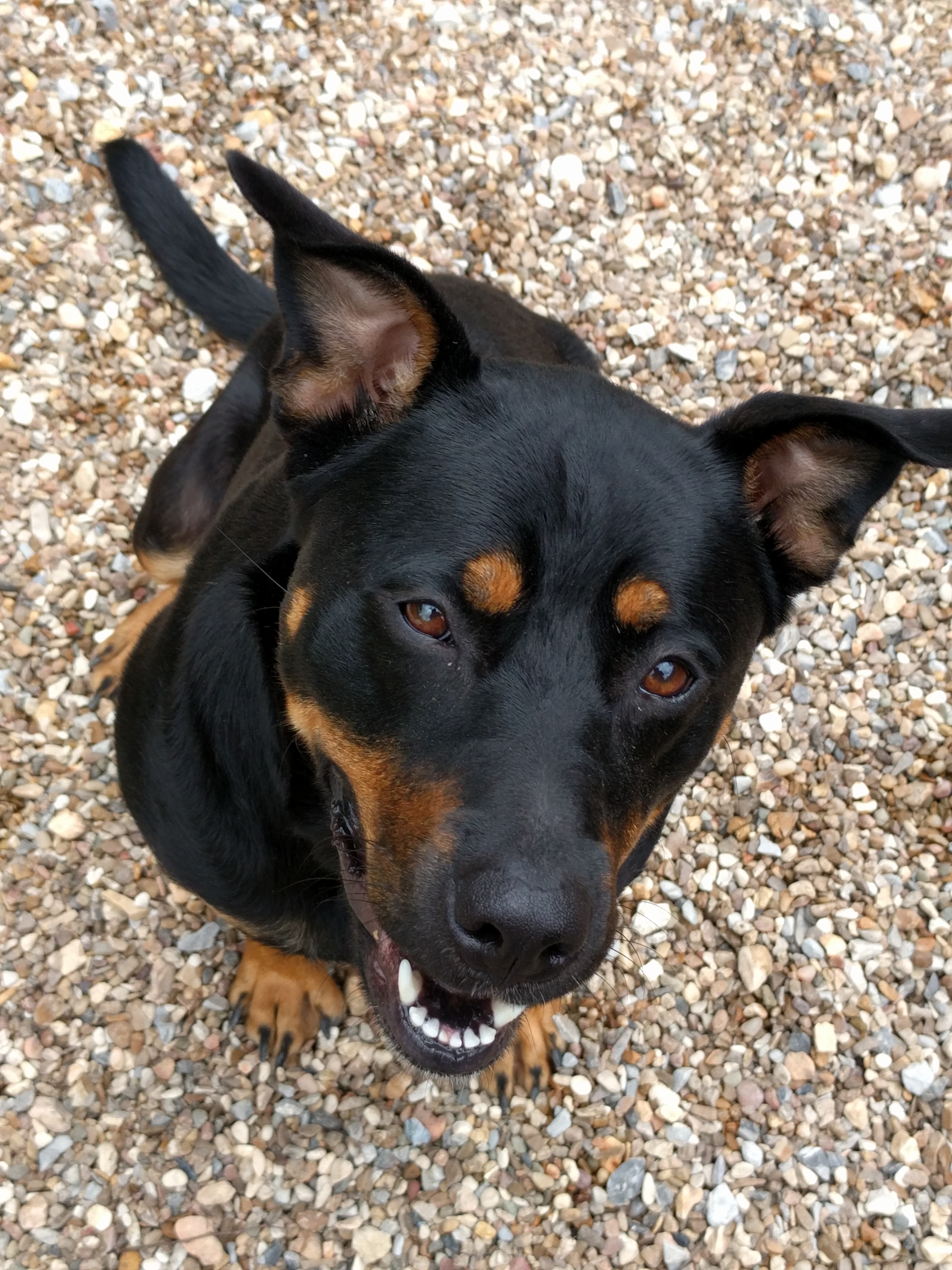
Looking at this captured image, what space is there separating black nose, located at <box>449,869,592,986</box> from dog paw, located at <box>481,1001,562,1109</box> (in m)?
1.66

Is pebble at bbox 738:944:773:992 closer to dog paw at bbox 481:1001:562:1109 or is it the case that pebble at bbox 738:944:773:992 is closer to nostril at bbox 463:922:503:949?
dog paw at bbox 481:1001:562:1109

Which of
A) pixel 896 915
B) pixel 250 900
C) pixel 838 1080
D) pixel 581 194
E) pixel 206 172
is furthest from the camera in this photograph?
pixel 581 194

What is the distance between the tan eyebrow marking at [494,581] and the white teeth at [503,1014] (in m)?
0.98

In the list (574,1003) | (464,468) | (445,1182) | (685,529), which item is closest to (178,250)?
(464,468)

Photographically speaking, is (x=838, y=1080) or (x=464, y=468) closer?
(x=464, y=468)

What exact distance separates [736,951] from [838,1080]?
1.76 feet

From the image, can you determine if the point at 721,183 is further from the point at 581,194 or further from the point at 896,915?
the point at 896,915

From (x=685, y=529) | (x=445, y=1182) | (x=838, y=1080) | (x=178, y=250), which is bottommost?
(x=445, y=1182)

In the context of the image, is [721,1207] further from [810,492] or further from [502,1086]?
[810,492]

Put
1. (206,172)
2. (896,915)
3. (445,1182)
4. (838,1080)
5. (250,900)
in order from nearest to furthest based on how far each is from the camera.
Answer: (250,900)
(445,1182)
(838,1080)
(896,915)
(206,172)

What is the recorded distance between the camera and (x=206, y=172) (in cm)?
478

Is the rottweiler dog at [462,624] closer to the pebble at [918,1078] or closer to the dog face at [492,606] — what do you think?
the dog face at [492,606]

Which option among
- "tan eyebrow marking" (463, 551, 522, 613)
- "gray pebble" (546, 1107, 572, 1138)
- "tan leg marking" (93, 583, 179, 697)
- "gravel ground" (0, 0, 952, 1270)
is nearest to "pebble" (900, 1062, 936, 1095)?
"gravel ground" (0, 0, 952, 1270)

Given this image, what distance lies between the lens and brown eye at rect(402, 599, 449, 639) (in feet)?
7.38
